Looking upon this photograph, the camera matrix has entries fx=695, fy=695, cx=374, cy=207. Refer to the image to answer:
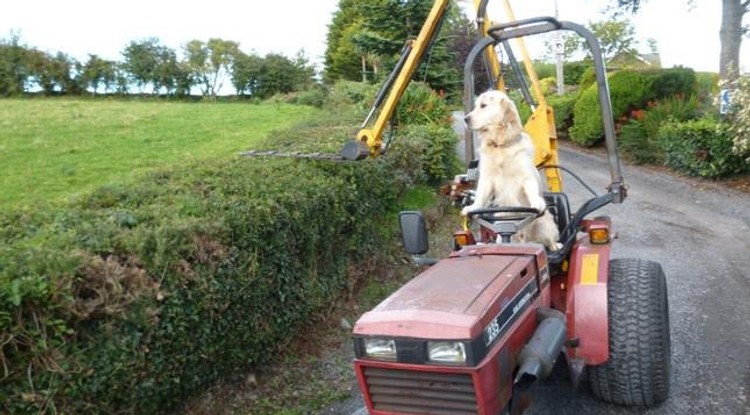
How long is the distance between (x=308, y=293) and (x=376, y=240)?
2211 mm

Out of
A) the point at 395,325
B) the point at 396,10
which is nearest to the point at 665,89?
the point at 396,10

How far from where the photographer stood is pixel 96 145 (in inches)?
485

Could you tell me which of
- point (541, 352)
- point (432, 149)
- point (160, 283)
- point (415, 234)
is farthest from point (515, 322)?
point (432, 149)

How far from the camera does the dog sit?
476cm

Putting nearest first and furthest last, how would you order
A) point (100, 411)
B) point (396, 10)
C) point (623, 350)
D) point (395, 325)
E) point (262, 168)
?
point (395, 325) → point (100, 411) → point (623, 350) → point (262, 168) → point (396, 10)

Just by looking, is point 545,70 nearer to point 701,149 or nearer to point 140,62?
point 140,62

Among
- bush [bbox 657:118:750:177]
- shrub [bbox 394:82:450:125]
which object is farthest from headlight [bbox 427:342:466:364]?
bush [bbox 657:118:750:177]

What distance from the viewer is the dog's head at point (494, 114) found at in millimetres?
4840

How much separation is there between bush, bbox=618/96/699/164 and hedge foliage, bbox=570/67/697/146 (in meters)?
1.07

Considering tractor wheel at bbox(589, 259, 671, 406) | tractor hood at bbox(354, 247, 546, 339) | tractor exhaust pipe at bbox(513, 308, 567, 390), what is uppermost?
tractor hood at bbox(354, 247, 546, 339)

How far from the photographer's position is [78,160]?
1061cm

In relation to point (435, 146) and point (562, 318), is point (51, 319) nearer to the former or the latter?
point (562, 318)

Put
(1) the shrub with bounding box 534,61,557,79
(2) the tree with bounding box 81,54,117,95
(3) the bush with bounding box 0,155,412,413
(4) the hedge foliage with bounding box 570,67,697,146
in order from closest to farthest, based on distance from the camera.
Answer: (3) the bush with bounding box 0,155,412,413 → (4) the hedge foliage with bounding box 570,67,697,146 → (2) the tree with bounding box 81,54,117,95 → (1) the shrub with bounding box 534,61,557,79

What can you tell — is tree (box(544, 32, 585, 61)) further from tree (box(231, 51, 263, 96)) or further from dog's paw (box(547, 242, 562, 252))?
dog's paw (box(547, 242, 562, 252))
